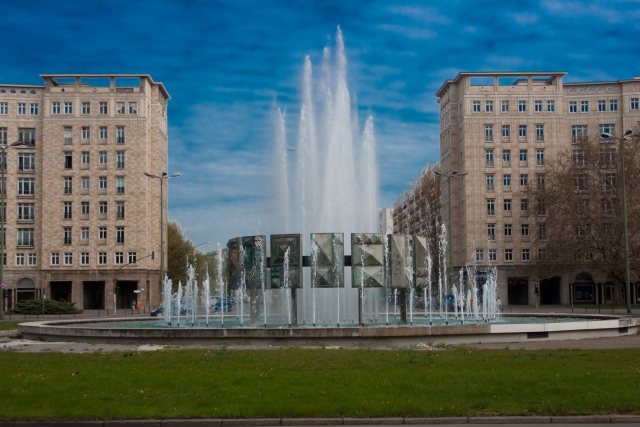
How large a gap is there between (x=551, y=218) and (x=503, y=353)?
49.6m

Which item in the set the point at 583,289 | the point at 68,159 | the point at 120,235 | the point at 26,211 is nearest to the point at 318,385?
the point at 120,235

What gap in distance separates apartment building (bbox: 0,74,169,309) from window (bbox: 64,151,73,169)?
10 centimetres

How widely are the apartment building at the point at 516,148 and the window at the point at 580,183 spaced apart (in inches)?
232

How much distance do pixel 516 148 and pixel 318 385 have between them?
6999 cm

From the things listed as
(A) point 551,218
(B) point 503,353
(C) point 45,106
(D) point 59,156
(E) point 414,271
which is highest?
(C) point 45,106

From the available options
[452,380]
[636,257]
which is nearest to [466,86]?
[636,257]

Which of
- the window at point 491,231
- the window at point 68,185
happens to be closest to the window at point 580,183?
the window at point 491,231

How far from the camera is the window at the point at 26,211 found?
78.2 metres

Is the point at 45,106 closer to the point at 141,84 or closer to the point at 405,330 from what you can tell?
the point at 141,84

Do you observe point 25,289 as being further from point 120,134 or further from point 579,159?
point 579,159

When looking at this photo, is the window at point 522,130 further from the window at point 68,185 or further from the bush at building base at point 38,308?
the bush at building base at point 38,308

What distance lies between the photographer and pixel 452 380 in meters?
14.4

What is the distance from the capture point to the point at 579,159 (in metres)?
76.6

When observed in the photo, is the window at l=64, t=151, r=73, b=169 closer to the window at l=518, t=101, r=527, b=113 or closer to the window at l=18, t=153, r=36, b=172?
the window at l=18, t=153, r=36, b=172
